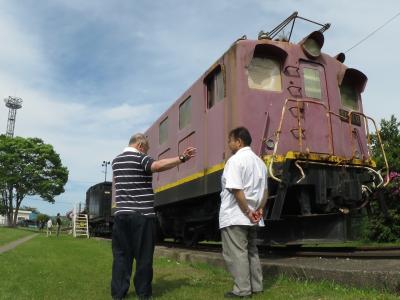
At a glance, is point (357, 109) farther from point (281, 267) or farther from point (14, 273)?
point (14, 273)

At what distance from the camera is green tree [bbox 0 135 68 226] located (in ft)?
133

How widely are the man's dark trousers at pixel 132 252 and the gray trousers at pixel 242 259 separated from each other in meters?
0.80

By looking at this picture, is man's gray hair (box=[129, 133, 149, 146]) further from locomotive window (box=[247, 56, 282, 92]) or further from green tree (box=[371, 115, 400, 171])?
green tree (box=[371, 115, 400, 171])

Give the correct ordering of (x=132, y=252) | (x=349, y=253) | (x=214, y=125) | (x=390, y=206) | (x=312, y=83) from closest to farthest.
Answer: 1. (x=132, y=252)
2. (x=349, y=253)
3. (x=312, y=83)
4. (x=214, y=125)
5. (x=390, y=206)

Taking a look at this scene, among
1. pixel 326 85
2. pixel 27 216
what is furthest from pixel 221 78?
pixel 27 216

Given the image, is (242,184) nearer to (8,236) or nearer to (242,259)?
(242,259)

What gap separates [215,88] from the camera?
28.3 ft

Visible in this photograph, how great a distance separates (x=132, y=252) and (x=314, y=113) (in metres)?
4.28

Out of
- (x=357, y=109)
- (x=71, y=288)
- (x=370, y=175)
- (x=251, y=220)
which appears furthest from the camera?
(x=357, y=109)

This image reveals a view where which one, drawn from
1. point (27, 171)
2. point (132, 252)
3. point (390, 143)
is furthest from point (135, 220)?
point (27, 171)

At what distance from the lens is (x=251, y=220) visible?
466cm

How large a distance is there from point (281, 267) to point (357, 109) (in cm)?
448

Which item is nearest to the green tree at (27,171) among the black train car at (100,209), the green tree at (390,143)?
the black train car at (100,209)

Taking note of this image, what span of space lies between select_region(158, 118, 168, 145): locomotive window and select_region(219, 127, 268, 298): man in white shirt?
272 inches
